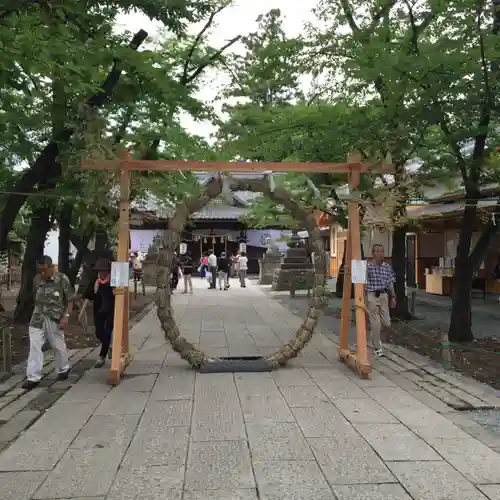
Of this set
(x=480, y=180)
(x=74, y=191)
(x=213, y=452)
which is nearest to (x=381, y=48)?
(x=480, y=180)

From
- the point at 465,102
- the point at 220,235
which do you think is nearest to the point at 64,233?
the point at 465,102

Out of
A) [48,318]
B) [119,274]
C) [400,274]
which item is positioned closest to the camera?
[48,318]

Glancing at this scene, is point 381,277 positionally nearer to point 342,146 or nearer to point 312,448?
point 342,146

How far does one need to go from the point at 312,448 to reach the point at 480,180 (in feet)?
25.2

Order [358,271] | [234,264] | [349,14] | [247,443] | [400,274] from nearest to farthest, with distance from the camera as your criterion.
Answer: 1. [247,443]
2. [358,271]
3. [349,14]
4. [400,274]
5. [234,264]

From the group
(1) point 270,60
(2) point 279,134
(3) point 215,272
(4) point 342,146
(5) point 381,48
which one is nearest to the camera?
(5) point 381,48

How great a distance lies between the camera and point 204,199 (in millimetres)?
8328

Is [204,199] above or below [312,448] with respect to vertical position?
above

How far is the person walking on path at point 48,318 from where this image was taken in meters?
7.51

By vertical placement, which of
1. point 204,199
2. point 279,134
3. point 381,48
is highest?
point 381,48

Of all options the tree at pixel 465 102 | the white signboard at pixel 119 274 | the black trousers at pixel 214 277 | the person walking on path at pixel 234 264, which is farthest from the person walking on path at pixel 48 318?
the person walking on path at pixel 234 264

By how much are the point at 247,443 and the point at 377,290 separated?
493 cm

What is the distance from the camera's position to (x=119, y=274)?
7926 millimetres

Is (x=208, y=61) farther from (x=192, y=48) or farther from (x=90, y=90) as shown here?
(x=90, y=90)
